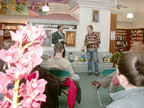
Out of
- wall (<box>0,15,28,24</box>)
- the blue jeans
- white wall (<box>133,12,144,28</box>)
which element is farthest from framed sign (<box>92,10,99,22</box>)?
white wall (<box>133,12,144,28</box>)

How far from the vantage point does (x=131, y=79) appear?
126cm

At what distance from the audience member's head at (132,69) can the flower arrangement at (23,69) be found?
2.67 feet

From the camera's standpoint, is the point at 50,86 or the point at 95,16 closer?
the point at 50,86

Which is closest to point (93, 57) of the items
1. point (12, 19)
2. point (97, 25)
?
point (97, 25)

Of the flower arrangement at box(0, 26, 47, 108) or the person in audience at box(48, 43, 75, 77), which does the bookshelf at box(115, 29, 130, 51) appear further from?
the flower arrangement at box(0, 26, 47, 108)

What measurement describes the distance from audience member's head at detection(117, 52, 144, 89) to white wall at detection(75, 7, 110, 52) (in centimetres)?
651

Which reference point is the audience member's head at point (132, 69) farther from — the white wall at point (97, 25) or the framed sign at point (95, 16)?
the framed sign at point (95, 16)

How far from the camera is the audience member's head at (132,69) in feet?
4.04

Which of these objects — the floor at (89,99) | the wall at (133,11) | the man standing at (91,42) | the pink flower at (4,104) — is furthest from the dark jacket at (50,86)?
the wall at (133,11)

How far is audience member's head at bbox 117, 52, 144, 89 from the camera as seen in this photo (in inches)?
48.4

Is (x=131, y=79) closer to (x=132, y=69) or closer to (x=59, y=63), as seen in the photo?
(x=132, y=69)

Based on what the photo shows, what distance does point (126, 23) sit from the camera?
1287cm

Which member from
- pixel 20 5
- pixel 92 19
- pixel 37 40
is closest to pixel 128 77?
pixel 37 40

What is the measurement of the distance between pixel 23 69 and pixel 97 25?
25.0ft
